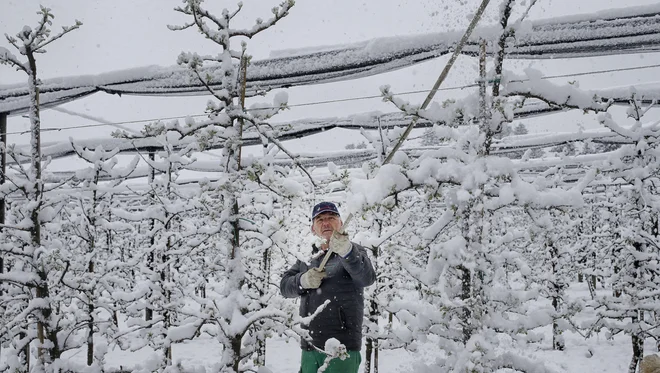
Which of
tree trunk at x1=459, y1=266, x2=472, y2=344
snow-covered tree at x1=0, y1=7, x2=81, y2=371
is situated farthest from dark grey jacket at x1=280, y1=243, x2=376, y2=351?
snow-covered tree at x1=0, y1=7, x2=81, y2=371

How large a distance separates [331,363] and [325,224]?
4.03 feet

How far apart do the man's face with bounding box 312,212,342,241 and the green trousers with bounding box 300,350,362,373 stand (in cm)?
106

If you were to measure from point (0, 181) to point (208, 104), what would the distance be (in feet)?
14.6

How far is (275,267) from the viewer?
11133mm

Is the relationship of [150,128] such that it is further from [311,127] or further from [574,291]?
[574,291]

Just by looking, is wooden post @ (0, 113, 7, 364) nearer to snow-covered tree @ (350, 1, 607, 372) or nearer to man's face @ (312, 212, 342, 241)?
man's face @ (312, 212, 342, 241)

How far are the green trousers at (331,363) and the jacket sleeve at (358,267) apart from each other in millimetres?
661

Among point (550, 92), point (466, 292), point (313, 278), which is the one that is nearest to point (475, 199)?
point (466, 292)

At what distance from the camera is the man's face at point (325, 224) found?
3957 mm

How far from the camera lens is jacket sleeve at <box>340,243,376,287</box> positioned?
135 inches

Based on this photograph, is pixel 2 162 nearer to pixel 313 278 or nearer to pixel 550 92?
pixel 313 278

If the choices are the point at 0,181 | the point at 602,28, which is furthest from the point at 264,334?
the point at 0,181

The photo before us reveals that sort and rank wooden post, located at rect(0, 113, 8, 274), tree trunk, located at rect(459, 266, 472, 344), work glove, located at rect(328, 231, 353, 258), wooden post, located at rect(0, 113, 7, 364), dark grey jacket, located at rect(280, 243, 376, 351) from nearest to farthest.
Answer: tree trunk, located at rect(459, 266, 472, 344), work glove, located at rect(328, 231, 353, 258), dark grey jacket, located at rect(280, 243, 376, 351), wooden post, located at rect(0, 113, 7, 364), wooden post, located at rect(0, 113, 8, 274)

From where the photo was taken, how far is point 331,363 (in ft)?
11.7
